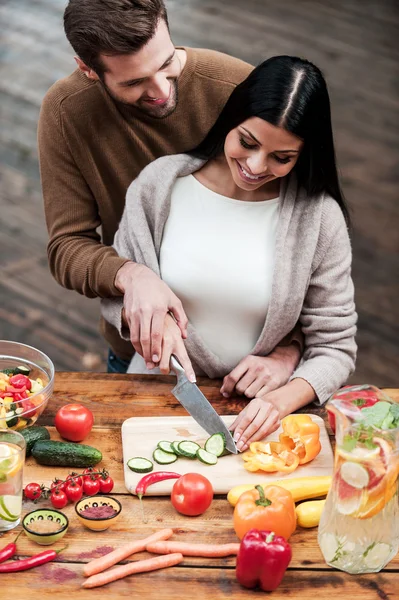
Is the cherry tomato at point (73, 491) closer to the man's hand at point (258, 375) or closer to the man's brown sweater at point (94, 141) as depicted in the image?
the man's hand at point (258, 375)

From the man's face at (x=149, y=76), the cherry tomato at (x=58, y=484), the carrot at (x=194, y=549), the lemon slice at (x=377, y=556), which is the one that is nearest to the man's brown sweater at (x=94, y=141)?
the man's face at (x=149, y=76)

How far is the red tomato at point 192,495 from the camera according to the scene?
196 cm

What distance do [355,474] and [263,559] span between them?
26cm

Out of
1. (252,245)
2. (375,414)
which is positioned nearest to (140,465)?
(375,414)

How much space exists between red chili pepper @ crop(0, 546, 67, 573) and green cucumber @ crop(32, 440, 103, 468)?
0.32m

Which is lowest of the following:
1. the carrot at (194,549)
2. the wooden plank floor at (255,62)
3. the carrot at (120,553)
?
the wooden plank floor at (255,62)

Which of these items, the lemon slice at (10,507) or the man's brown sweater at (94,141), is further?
the man's brown sweater at (94,141)

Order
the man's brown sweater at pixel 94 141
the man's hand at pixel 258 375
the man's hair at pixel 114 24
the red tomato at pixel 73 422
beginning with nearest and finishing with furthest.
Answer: the red tomato at pixel 73 422, the man's hair at pixel 114 24, the man's hand at pixel 258 375, the man's brown sweater at pixel 94 141

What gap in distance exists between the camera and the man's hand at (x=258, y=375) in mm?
2457

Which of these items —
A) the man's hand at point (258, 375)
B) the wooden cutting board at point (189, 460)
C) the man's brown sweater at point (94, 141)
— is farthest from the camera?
the man's brown sweater at point (94, 141)

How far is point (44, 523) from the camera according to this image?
6.28ft

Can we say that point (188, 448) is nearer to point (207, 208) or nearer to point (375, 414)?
point (375, 414)

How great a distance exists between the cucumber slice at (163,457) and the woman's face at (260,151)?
0.81 meters

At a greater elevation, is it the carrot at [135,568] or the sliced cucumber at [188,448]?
the carrot at [135,568]
